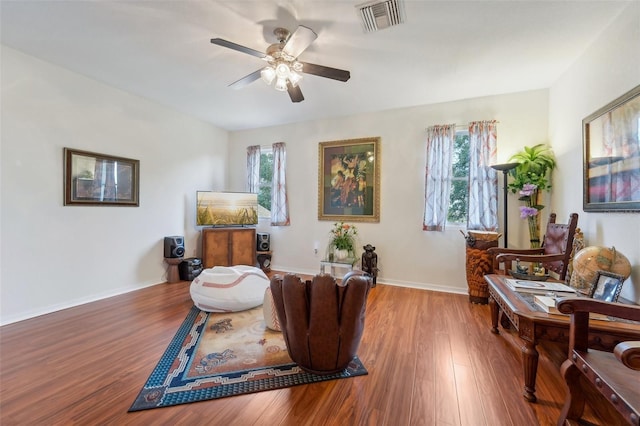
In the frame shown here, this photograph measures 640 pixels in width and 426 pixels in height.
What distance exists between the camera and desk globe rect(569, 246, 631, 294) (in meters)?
1.77

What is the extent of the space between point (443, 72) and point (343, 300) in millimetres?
2804

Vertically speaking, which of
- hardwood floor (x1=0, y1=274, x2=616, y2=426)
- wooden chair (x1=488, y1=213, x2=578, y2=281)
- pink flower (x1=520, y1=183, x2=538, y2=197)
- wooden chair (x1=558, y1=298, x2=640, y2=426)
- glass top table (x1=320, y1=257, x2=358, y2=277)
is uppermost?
pink flower (x1=520, y1=183, x2=538, y2=197)

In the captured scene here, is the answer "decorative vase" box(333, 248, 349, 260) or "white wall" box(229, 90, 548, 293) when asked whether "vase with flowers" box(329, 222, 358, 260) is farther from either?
"white wall" box(229, 90, 548, 293)

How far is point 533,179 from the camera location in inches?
120

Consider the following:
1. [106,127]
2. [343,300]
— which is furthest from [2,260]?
[343,300]

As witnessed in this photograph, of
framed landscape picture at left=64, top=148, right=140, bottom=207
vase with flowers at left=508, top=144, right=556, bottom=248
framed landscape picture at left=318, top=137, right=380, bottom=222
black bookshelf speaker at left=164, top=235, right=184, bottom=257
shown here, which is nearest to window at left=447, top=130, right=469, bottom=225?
vase with flowers at left=508, top=144, right=556, bottom=248

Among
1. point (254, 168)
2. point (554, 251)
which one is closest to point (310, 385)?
point (554, 251)

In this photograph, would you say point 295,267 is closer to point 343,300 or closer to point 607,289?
point 343,300

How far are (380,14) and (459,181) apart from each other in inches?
101

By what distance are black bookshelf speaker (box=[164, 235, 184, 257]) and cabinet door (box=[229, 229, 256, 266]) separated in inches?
30.4

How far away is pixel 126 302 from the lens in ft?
10.2

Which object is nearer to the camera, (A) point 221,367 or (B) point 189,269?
(A) point 221,367

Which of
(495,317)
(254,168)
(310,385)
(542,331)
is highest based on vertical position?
(254,168)

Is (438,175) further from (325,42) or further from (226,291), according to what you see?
(226,291)
